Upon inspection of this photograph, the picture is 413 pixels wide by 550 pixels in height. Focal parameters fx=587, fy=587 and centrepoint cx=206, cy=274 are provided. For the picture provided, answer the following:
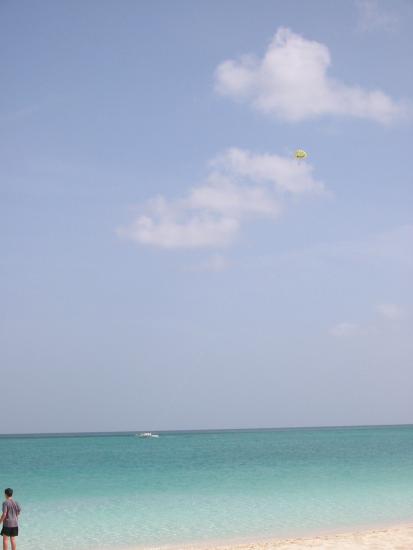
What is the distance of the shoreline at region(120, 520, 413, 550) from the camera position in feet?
50.4

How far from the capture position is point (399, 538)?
1619 cm

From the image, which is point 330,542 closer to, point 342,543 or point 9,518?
point 342,543

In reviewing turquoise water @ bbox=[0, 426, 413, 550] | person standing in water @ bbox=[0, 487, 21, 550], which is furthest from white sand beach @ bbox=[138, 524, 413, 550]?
person standing in water @ bbox=[0, 487, 21, 550]

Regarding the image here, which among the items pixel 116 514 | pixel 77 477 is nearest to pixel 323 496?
pixel 116 514

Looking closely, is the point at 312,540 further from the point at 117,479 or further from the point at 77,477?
the point at 77,477

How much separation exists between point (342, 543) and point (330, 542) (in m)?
0.33

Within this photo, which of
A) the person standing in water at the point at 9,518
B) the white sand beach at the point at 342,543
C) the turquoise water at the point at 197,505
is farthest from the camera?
the turquoise water at the point at 197,505

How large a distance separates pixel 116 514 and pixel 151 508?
5.67ft

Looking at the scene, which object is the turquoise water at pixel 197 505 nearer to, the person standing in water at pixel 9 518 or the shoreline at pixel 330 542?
the shoreline at pixel 330 542

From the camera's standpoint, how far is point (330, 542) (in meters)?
16.0

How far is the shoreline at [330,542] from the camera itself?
15359mm

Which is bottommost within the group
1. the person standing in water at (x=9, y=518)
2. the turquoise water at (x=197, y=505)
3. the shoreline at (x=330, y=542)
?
the turquoise water at (x=197, y=505)

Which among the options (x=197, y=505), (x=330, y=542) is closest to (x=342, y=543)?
(x=330, y=542)

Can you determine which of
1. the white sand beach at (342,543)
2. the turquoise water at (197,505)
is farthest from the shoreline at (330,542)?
the turquoise water at (197,505)
